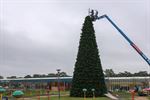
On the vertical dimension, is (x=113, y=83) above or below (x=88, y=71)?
below

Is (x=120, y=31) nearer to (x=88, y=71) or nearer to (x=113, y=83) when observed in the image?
(x=88, y=71)

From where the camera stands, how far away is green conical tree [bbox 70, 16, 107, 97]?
54.3 meters

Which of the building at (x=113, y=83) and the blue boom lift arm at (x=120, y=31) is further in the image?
the building at (x=113, y=83)

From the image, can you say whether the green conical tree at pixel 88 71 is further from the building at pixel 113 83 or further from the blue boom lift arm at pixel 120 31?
the building at pixel 113 83

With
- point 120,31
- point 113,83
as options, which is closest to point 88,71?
point 120,31

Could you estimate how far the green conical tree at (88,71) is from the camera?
54.3 m

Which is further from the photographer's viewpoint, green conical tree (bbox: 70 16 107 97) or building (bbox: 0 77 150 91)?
building (bbox: 0 77 150 91)

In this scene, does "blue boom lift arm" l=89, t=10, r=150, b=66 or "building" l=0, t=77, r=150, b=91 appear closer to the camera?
"blue boom lift arm" l=89, t=10, r=150, b=66

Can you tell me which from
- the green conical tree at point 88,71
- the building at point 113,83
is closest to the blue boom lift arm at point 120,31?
the green conical tree at point 88,71

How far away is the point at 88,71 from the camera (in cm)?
5453

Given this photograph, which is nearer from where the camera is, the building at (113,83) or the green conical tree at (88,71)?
the green conical tree at (88,71)

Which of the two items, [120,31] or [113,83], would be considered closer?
[120,31]

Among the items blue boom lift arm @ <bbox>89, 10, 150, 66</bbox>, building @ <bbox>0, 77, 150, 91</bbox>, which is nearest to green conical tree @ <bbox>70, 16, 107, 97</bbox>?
blue boom lift arm @ <bbox>89, 10, 150, 66</bbox>

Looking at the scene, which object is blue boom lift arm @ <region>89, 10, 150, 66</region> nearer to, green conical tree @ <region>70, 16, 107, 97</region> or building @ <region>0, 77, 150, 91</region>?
green conical tree @ <region>70, 16, 107, 97</region>
